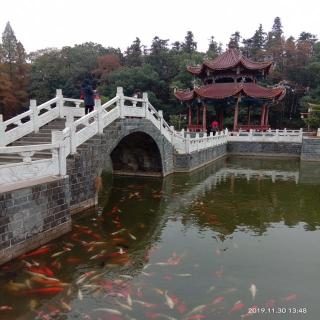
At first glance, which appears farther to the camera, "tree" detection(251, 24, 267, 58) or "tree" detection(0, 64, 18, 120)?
"tree" detection(251, 24, 267, 58)

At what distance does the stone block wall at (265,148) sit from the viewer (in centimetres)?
2850

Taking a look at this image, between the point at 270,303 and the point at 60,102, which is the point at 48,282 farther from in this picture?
the point at 60,102

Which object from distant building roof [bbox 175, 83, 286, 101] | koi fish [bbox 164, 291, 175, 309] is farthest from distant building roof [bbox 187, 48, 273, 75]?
koi fish [bbox 164, 291, 175, 309]

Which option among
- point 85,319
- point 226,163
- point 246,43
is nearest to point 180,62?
point 246,43

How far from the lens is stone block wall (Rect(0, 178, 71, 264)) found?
7211 mm

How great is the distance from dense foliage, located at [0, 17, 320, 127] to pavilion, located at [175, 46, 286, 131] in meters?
9.56

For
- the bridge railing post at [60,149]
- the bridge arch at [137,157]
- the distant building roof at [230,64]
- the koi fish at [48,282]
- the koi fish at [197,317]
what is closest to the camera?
the koi fish at [197,317]

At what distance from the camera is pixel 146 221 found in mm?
10898

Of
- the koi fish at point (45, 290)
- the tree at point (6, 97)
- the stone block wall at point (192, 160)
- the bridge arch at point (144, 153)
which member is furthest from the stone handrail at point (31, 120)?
the tree at point (6, 97)

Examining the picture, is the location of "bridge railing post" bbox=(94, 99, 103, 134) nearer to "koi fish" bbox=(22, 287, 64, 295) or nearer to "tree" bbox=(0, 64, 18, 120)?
"koi fish" bbox=(22, 287, 64, 295)

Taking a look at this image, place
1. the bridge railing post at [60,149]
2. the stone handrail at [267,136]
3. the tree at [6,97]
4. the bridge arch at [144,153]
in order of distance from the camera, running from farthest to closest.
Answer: the tree at [6,97] < the stone handrail at [267,136] < the bridge arch at [144,153] < the bridge railing post at [60,149]

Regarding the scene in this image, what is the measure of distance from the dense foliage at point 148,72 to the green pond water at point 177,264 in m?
31.4

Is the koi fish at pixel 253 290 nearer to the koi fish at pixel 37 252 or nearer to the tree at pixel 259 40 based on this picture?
the koi fish at pixel 37 252

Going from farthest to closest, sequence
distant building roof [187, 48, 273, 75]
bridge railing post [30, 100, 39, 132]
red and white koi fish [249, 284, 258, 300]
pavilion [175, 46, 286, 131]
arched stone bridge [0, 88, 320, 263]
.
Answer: distant building roof [187, 48, 273, 75], pavilion [175, 46, 286, 131], bridge railing post [30, 100, 39, 132], arched stone bridge [0, 88, 320, 263], red and white koi fish [249, 284, 258, 300]
